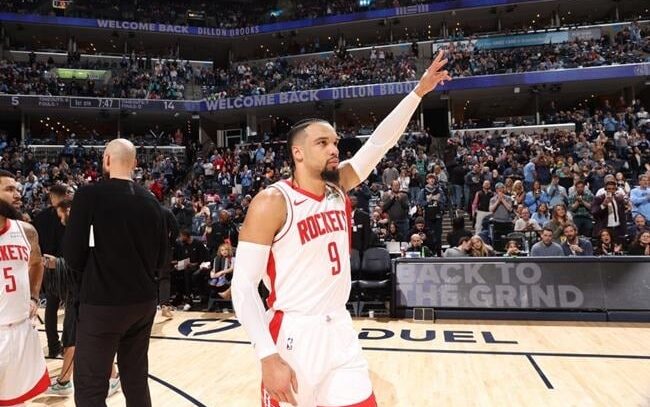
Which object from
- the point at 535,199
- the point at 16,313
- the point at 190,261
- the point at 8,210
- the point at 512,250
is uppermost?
the point at 535,199

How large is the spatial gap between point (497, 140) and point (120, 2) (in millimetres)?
25578

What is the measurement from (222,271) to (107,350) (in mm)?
6798

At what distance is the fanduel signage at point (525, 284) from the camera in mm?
7770

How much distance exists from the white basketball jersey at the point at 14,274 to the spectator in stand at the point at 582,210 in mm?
9540

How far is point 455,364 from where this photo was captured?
5.64 meters

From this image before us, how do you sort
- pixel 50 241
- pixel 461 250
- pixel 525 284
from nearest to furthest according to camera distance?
pixel 50 241, pixel 525 284, pixel 461 250

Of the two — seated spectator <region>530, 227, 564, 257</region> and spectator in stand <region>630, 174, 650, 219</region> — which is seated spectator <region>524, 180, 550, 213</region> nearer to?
spectator in stand <region>630, 174, 650, 219</region>

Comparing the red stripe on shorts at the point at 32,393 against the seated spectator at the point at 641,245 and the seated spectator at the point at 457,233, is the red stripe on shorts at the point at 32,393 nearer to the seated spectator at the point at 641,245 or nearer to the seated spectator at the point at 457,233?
the seated spectator at the point at 457,233

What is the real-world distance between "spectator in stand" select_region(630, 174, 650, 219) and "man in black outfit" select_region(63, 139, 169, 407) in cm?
996

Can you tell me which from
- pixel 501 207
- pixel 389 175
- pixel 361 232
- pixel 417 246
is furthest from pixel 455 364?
pixel 389 175

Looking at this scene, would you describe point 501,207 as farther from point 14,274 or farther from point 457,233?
point 14,274

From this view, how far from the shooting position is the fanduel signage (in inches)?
306

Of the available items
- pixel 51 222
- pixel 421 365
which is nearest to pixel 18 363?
pixel 51 222

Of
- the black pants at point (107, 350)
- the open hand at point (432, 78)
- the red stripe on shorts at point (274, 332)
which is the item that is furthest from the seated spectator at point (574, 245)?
the red stripe on shorts at point (274, 332)
